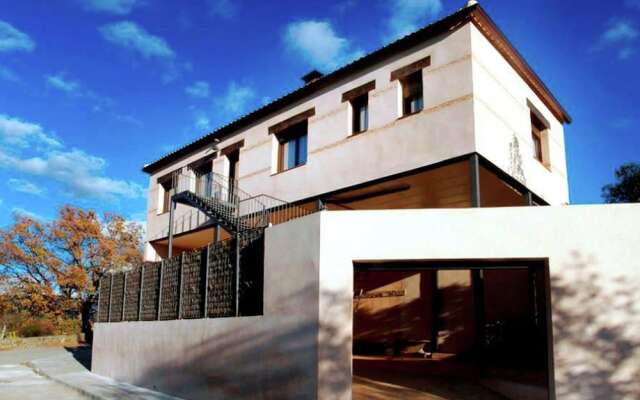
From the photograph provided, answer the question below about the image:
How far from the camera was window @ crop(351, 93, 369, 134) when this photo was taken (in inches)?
556

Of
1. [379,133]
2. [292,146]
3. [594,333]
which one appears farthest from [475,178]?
[292,146]

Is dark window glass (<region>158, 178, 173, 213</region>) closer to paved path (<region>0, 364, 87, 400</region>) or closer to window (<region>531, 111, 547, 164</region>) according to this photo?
paved path (<region>0, 364, 87, 400</region>)

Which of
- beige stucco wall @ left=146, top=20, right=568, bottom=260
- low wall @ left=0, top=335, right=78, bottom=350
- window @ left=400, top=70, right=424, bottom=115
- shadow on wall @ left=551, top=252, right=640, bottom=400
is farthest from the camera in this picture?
low wall @ left=0, top=335, right=78, bottom=350

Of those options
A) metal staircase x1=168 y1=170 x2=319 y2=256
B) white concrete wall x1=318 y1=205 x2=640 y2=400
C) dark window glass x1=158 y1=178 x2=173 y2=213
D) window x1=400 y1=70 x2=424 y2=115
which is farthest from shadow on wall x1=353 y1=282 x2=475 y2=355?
dark window glass x1=158 y1=178 x2=173 y2=213

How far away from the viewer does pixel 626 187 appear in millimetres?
23188

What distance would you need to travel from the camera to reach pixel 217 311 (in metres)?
10.8

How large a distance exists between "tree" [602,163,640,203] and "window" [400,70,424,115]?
14333mm

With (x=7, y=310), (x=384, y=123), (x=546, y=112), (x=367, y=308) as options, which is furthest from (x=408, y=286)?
(x=7, y=310)

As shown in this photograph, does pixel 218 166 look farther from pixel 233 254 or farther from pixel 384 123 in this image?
pixel 233 254

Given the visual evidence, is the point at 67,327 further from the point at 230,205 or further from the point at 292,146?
the point at 292,146

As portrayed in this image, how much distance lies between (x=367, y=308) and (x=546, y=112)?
25.3 feet

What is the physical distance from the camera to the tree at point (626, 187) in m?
22.8

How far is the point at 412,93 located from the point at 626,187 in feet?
48.4

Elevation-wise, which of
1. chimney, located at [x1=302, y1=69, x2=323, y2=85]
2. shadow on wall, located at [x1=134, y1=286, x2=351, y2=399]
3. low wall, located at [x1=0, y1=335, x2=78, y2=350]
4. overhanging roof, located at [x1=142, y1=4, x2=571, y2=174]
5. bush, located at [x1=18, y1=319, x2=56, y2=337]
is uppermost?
chimney, located at [x1=302, y1=69, x2=323, y2=85]
